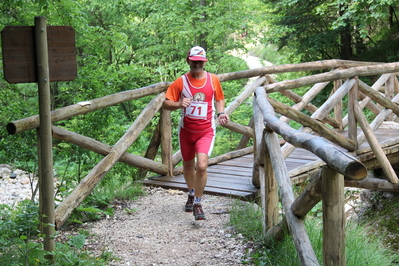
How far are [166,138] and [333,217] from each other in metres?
4.41

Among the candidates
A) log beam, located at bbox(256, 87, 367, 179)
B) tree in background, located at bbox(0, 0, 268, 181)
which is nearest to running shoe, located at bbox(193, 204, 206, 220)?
log beam, located at bbox(256, 87, 367, 179)

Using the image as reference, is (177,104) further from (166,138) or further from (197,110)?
(166,138)

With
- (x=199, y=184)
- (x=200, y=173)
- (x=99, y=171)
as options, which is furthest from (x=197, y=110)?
(x=99, y=171)

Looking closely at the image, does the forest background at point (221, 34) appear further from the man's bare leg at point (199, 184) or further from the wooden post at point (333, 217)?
the wooden post at point (333, 217)

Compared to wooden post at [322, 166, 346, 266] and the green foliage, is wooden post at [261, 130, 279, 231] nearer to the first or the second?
the green foliage

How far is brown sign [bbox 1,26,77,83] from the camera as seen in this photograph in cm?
333

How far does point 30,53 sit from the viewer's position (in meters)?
3.42

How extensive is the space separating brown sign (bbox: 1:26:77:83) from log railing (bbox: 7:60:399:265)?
2.94 feet

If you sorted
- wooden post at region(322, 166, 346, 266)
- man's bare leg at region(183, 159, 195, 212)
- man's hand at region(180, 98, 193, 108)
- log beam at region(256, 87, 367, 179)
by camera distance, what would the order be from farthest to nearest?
man's bare leg at region(183, 159, 195, 212) < man's hand at region(180, 98, 193, 108) < wooden post at region(322, 166, 346, 266) < log beam at region(256, 87, 367, 179)

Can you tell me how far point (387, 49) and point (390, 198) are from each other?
7.51 m

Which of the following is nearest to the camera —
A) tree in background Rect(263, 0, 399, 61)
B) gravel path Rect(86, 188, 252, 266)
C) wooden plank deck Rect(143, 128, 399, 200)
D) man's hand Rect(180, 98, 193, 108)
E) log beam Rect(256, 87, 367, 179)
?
log beam Rect(256, 87, 367, 179)

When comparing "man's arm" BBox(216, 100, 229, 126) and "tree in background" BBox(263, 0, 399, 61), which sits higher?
"tree in background" BBox(263, 0, 399, 61)

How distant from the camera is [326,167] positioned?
2467 mm

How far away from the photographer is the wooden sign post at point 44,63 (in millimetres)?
3350
